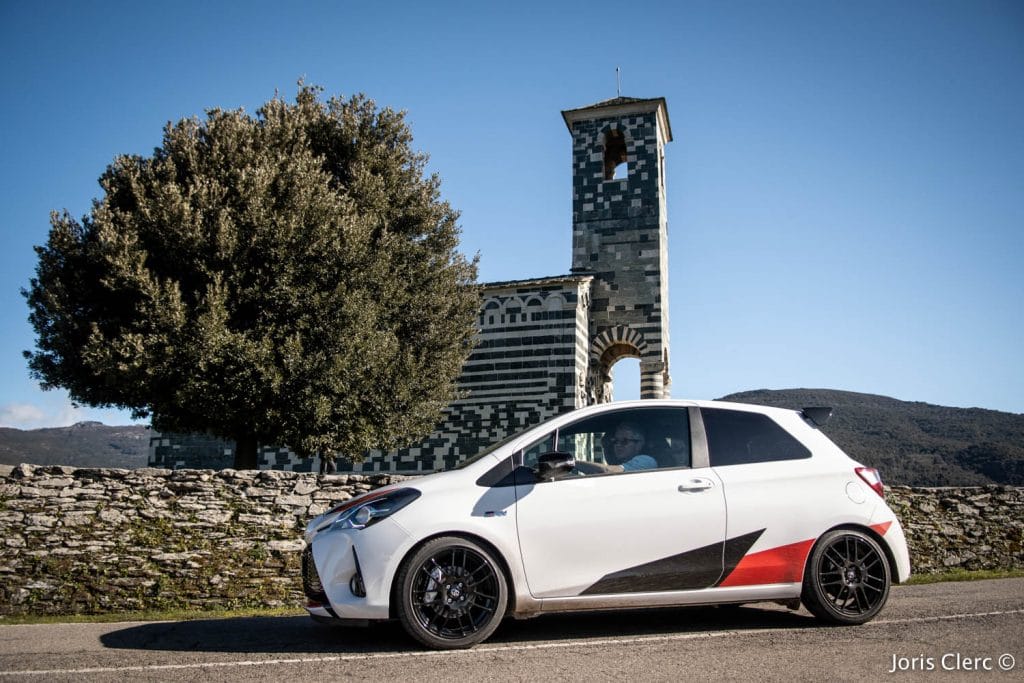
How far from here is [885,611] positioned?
21.7 ft

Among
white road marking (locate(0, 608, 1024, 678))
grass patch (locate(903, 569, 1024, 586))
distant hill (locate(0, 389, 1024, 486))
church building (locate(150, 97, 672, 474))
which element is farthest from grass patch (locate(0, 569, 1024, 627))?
distant hill (locate(0, 389, 1024, 486))

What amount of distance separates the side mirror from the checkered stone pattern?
1878 cm

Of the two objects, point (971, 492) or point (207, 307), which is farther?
point (207, 307)

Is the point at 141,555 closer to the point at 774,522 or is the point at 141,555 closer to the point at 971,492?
the point at 774,522

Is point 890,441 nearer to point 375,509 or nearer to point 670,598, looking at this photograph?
point 670,598

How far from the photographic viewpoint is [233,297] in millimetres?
13906

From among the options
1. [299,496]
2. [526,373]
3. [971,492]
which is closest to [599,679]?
[299,496]

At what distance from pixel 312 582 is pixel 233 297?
9.41 metres

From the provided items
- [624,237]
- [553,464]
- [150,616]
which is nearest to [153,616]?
[150,616]

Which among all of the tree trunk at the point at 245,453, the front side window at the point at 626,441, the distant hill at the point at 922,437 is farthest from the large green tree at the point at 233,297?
the distant hill at the point at 922,437

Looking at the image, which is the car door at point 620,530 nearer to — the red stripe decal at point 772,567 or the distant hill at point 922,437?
the red stripe decal at point 772,567

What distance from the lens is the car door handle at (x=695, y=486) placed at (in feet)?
19.0

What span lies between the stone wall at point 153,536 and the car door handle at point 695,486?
5.07 m

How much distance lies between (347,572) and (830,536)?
3.77 metres
